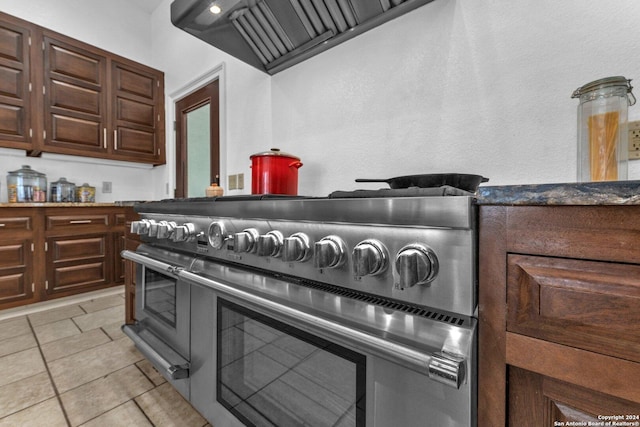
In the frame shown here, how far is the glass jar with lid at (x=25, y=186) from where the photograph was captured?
242 centimetres

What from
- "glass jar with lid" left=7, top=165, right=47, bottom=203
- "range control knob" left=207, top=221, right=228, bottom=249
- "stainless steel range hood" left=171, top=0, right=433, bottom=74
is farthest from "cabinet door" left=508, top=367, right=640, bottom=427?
"glass jar with lid" left=7, top=165, right=47, bottom=203

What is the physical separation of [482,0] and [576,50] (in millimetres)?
392

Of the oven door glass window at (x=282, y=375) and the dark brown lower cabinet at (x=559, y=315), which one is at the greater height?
the dark brown lower cabinet at (x=559, y=315)

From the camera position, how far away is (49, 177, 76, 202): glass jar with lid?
2646mm

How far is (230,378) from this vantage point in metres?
0.84

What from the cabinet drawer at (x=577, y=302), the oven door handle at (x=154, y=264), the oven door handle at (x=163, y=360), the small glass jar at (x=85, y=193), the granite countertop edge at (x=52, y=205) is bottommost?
the oven door handle at (x=163, y=360)

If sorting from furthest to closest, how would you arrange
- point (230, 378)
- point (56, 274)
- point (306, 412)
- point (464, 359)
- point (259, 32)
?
point (56, 274)
point (259, 32)
point (230, 378)
point (306, 412)
point (464, 359)

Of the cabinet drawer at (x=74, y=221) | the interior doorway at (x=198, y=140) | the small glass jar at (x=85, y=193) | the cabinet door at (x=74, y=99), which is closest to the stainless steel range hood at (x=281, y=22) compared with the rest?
the interior doorway at (x=198, y=140)

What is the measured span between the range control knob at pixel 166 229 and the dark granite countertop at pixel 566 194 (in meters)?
1.04

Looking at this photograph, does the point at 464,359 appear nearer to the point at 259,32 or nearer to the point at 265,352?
the point at 265,352

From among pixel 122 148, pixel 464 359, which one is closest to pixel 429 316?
pixel 464 359

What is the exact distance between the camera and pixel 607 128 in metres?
0.66

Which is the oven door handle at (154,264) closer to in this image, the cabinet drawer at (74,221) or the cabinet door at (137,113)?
the cabinet drawer at (74,221)

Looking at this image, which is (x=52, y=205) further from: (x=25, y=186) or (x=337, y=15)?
(x=337, y=15)
